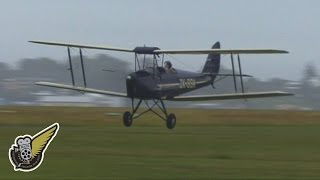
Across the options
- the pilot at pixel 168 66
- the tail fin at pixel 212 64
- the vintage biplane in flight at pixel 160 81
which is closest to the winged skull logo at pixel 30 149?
the vintage biplane in flight at pixel 160 81

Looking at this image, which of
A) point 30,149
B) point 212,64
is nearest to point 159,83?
point 212,64

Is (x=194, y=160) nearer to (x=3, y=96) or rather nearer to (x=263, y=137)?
(x=263, y=137)

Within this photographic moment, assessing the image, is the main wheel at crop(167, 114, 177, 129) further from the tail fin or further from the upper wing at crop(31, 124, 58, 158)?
the upper wing at crop(31, 124, 58, 158)

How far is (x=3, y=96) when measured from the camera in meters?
169

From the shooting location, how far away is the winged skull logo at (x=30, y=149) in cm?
1243

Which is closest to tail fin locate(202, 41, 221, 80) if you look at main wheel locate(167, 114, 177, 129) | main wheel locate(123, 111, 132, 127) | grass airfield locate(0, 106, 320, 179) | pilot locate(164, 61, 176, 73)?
pilot locate(164, 61, 176, 73)

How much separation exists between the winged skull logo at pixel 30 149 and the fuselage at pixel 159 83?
80.2 feet

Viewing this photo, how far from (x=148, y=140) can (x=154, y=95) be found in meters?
10.2

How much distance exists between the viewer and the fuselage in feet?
122

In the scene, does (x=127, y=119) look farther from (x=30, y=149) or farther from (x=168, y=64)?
(x=30, y=149)

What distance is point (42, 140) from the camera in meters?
12.7

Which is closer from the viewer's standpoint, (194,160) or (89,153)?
(194,160)

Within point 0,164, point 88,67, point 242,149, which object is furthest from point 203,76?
point 88,67

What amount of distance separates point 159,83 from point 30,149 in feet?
86.4
